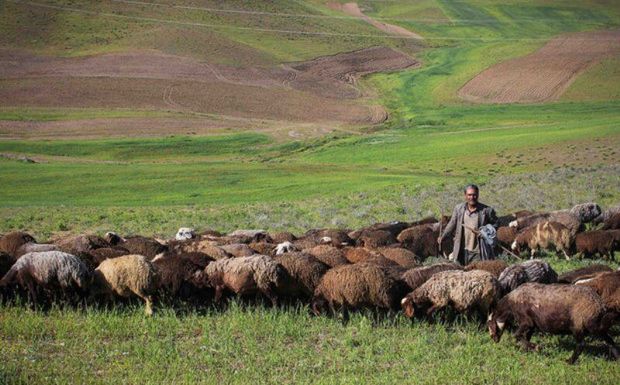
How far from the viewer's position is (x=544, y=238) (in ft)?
65.1

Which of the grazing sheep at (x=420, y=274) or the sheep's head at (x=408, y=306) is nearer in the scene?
the sheep's head at (x=408, y=306)

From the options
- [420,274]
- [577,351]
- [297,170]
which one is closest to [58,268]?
[420,274]

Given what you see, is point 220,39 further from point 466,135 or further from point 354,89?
point 466,135

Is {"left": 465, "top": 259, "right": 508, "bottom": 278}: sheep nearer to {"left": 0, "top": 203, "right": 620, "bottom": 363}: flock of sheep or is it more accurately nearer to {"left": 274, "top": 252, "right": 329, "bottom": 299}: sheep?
{"left": 0, "top": 203, "right": 620, "bottom": 363}: flock of sheep

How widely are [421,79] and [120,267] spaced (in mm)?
82955

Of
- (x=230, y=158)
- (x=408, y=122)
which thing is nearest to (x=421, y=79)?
(x=408, y=122)

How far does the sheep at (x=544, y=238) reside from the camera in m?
19.5

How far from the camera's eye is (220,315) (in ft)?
40.7

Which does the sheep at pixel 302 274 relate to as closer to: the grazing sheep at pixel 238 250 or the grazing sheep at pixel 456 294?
the grazing sheep at pixel 456 294

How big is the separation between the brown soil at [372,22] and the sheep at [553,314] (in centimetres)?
10505

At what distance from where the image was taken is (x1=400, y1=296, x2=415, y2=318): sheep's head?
39.1ft

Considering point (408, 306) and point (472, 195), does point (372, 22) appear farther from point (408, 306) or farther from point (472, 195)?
point (408, 306)

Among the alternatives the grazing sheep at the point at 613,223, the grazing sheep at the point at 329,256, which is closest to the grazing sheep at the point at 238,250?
the grazing sheep at the point at 329,256

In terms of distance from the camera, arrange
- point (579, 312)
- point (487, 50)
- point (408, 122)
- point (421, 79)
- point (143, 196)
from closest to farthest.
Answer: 1. point (579, 312)
2. point (143, 196)
3. point (408, 122)
4. point (421, 79)
5. point (487, 50)
